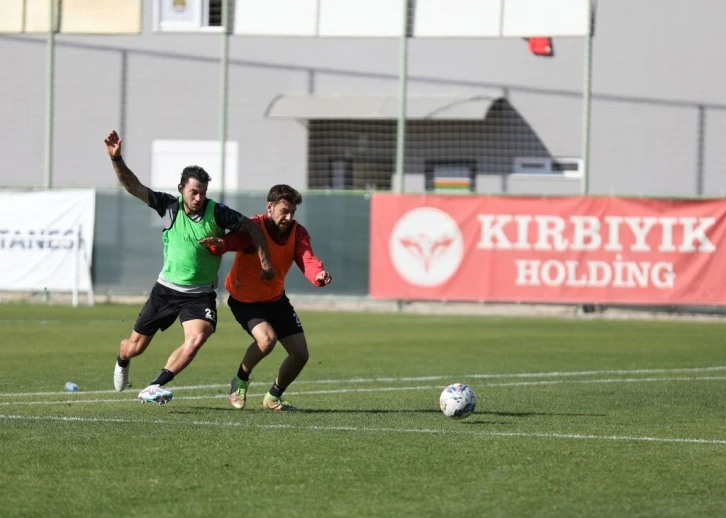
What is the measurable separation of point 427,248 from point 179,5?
9.33 meters

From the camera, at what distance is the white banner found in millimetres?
24750

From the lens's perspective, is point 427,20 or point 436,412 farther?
point 427,20

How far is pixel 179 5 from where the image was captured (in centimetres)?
2928

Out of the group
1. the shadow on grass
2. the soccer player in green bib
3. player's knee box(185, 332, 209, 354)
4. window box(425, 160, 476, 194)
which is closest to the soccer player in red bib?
the shadow on grass

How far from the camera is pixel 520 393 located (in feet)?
40.2

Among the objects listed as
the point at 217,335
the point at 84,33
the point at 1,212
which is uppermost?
the point at 84,33

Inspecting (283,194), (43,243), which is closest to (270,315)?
(283,194)

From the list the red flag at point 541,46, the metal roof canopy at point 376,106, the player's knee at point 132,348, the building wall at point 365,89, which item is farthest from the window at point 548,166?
the player's knee at point 132,348

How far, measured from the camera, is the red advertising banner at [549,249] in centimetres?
2292

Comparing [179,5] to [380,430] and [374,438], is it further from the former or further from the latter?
[374,438]

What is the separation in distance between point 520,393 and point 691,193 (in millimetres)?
17265

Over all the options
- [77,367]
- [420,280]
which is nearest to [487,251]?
[420,280]

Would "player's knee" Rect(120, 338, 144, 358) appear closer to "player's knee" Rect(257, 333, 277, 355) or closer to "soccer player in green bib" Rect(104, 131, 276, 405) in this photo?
"soccer player in green bib" Rect(104, 131, 276, 405)

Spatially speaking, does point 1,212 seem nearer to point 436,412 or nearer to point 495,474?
point 436,412
